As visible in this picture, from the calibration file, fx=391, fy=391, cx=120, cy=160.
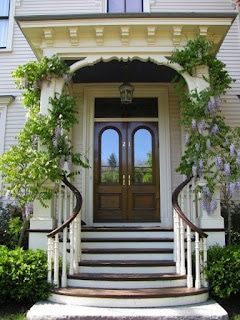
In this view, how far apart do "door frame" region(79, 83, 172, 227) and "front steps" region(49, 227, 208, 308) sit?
1.34 meters

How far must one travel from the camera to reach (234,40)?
375 inches

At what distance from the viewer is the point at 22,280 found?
542 centimetres

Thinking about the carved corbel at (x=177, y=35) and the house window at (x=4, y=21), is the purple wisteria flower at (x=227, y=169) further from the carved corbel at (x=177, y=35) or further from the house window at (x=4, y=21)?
the house window at (x=4, y=21)

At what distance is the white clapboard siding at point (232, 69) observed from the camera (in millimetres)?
8906

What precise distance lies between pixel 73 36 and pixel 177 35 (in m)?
1.79

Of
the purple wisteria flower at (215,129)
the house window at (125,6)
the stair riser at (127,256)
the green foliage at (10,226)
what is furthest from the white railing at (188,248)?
the house window at (125,6)

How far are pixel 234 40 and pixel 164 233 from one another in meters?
5.36

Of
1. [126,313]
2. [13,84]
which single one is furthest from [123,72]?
[126,313]

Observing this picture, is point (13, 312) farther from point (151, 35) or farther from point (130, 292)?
point (151, 35)

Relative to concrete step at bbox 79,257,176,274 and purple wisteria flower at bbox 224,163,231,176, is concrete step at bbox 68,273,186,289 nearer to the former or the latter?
concrete step at bbox 79,257,176,274

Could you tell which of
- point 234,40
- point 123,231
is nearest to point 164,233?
point 123,231

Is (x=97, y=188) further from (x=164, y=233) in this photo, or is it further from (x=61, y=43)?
(x=61, y=43)

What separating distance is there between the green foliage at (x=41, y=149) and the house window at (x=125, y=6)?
4.05 metres

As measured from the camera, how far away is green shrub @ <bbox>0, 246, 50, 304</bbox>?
17.7 feet
